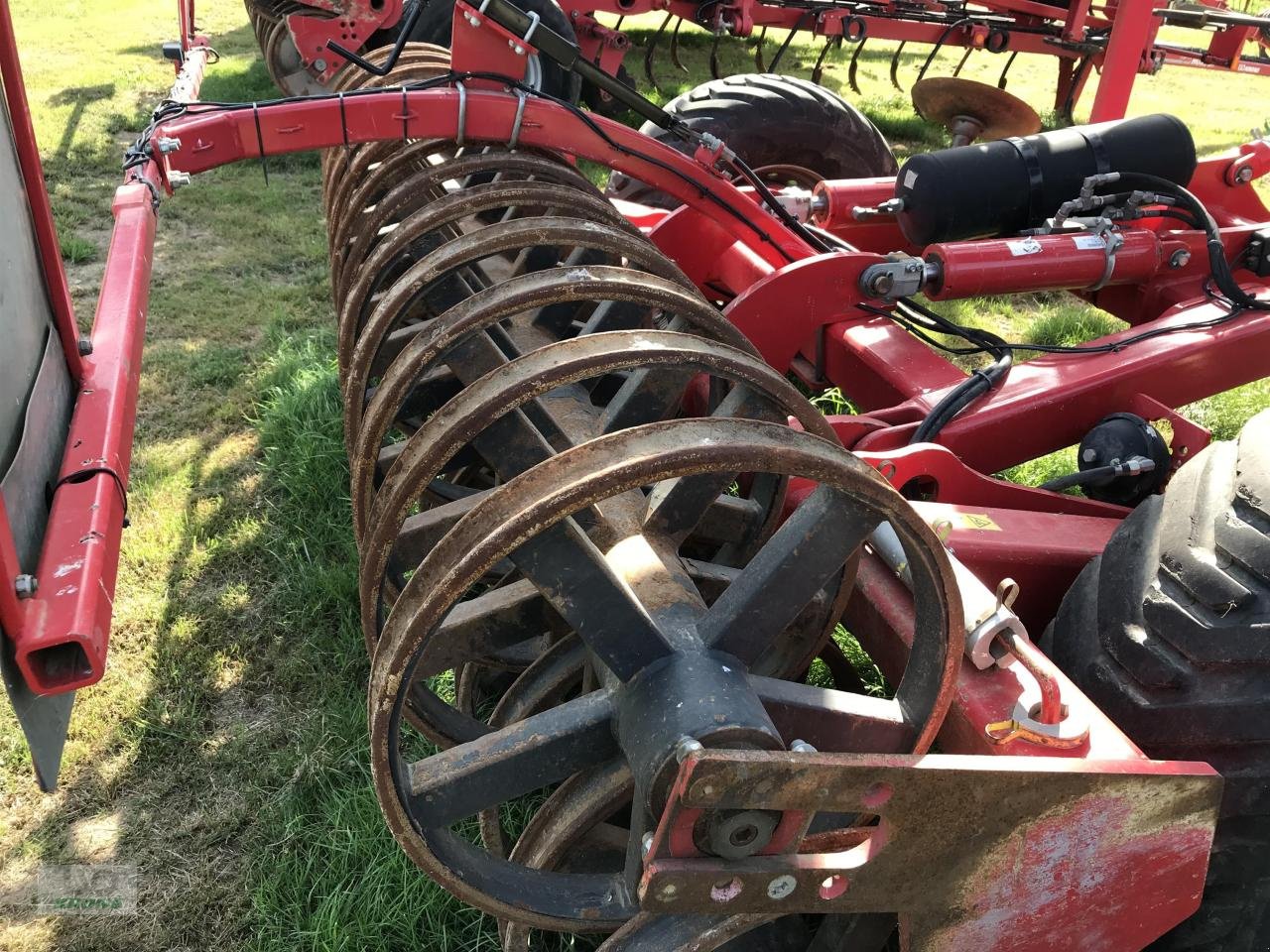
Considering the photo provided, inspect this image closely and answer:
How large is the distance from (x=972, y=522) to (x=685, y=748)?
37.8 inches

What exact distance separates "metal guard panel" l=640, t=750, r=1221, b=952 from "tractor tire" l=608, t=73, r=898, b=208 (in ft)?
10.3

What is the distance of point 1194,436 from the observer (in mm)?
2584

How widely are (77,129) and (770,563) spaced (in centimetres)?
715

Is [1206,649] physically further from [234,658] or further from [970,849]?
[234,658]

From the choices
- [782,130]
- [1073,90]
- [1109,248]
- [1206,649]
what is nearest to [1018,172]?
[1109,248]

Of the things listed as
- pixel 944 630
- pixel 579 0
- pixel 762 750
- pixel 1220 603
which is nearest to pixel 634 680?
pixel 762 750

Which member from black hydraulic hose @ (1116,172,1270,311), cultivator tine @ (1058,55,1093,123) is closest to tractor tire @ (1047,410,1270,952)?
black hydraulic hose @ (1116,172,1270,311)

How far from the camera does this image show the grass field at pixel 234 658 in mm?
2258

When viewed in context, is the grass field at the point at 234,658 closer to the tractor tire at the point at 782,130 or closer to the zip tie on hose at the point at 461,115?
the tractor tire at the point at 782,130

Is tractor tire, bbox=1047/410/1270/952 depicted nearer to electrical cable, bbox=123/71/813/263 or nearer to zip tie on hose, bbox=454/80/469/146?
electrical cable, bbox=123/71/813/263

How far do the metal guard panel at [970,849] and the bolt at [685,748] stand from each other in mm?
27

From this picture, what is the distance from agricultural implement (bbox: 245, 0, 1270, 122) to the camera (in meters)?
5.05

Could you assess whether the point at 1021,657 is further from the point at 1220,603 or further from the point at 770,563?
the point at 770,563

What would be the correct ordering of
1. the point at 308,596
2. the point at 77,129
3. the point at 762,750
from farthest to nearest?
the point at 77,129 → the point at 308,596 → the point at 762,750
